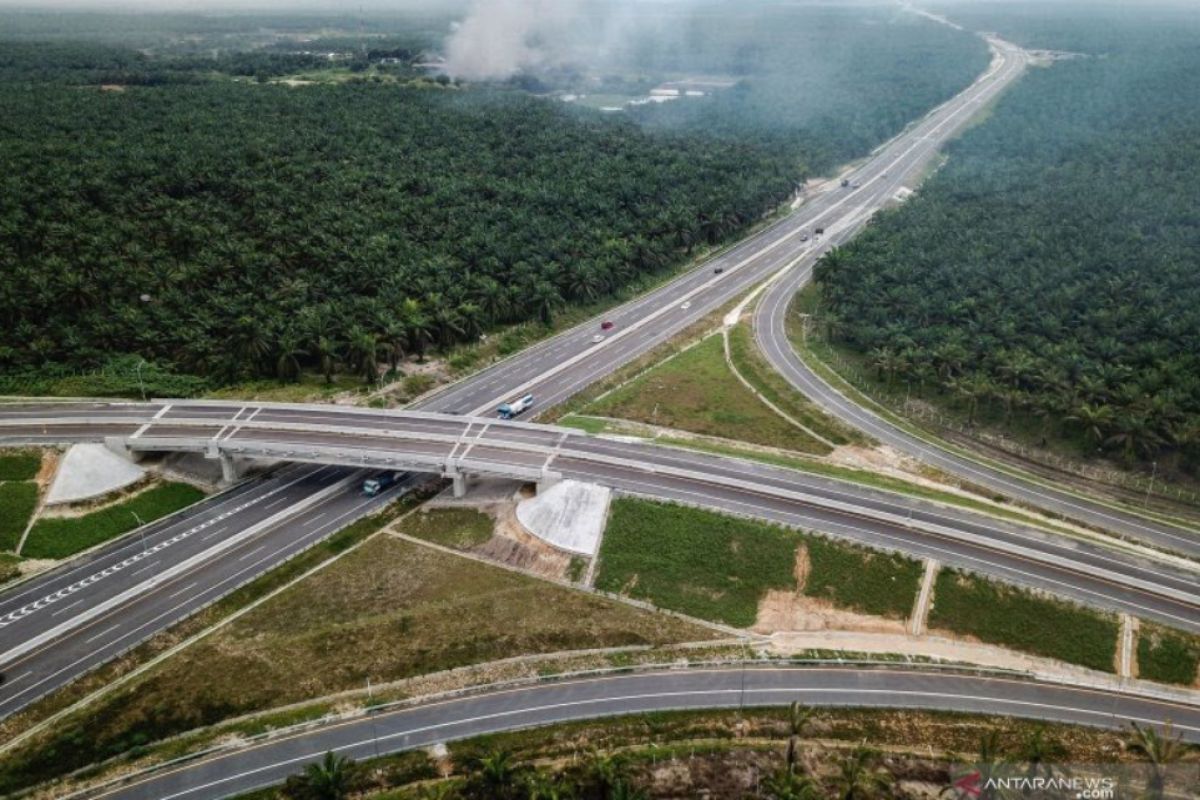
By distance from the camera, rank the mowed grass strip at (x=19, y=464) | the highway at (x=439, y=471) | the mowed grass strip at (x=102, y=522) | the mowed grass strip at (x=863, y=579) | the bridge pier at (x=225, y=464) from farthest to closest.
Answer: the bridge pier at (x=225, y=464), the mowed grass strip at (x=19, y=464), the mowed grass strip at (x=102, y=522), the mowed grass strip at (x=863, y=579), the highway at (x=439, y=471)

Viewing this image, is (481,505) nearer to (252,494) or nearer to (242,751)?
(252,494)

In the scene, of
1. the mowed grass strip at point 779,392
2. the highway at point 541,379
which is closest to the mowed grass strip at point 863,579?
the highway at point 541,379

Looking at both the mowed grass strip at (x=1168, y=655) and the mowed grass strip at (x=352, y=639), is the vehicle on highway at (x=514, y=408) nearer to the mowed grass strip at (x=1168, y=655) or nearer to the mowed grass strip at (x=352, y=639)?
the mowed grass strip at (x=352, y=639)

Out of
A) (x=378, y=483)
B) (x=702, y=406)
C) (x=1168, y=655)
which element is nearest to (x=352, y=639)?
(x=378, y=483)

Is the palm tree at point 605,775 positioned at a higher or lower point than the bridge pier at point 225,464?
lower

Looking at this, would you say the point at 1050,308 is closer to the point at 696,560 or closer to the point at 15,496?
the point at 696,560

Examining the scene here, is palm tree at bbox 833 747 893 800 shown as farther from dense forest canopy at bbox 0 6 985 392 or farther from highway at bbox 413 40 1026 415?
dense forest canopy at bbox 0 6 985 392

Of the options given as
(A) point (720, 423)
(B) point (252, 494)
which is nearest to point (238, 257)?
A: (B) point (252, 494)

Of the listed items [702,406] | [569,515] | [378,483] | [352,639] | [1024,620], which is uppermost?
[702,406]
